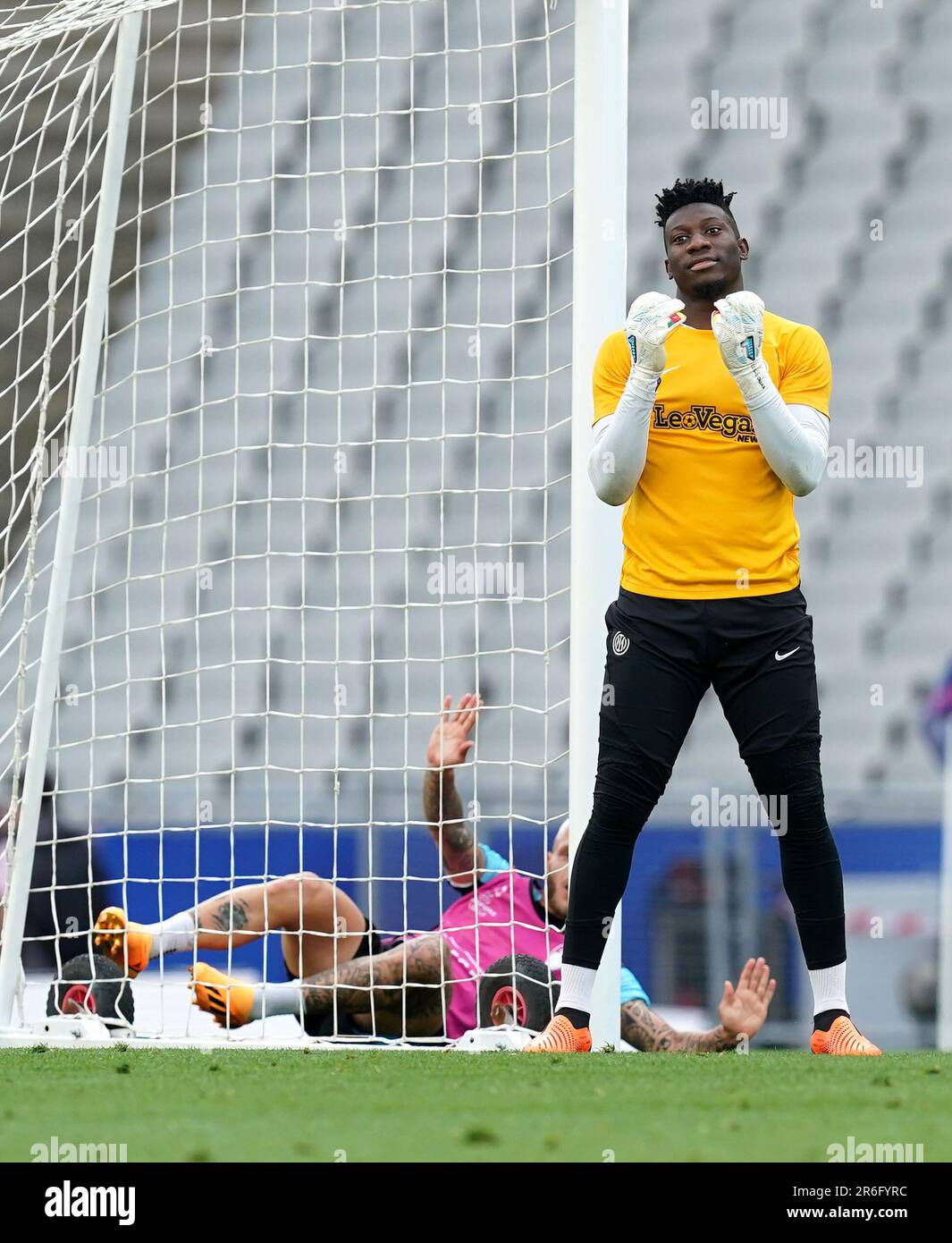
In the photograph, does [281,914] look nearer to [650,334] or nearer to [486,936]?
[486,936]

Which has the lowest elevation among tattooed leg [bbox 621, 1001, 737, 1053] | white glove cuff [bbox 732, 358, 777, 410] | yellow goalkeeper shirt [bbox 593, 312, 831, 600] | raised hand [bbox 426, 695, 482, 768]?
tattooed leg [bbox 621, 1001, 737, 1053]

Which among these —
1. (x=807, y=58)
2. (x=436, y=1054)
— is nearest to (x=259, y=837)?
(x=436, y=1054)

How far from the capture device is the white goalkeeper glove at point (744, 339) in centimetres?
255

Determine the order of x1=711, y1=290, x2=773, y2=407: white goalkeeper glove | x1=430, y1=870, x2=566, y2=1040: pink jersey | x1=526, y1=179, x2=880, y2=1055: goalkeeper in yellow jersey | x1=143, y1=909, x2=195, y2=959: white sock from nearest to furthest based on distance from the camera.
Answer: x1=711, y1=290, x2=773, y2=407: white goalkeeper glove, x1=526, y1=179, x2=880, y2=1055: goalkeeper in yellow jersey, x1=143, y1=909, x2=195, y2=959: white sock, x1=430, y1=870, x2=566, y2=1040: pink jersey

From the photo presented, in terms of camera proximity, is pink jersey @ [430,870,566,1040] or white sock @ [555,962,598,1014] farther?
pink jersey @ [430,870,566,1040]

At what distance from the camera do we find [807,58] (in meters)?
10.8

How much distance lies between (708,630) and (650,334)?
0.48 meters

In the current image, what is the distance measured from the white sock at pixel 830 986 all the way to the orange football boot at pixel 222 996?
58.8 inches

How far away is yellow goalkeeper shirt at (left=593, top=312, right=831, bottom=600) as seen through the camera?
2.69m

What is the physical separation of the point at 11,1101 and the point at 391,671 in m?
6.77

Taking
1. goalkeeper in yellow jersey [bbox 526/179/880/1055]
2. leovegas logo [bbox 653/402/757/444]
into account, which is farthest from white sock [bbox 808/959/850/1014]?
leovegas logo [bbox 653/402/757/444]

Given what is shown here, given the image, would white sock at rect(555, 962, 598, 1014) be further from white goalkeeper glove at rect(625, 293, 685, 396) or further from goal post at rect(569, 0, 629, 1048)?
white goalkeeper glove at rect(625, 293, 685, 396)

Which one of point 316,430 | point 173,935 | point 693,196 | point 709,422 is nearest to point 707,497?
point 709,422

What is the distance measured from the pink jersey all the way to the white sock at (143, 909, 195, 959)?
638 millimetres
